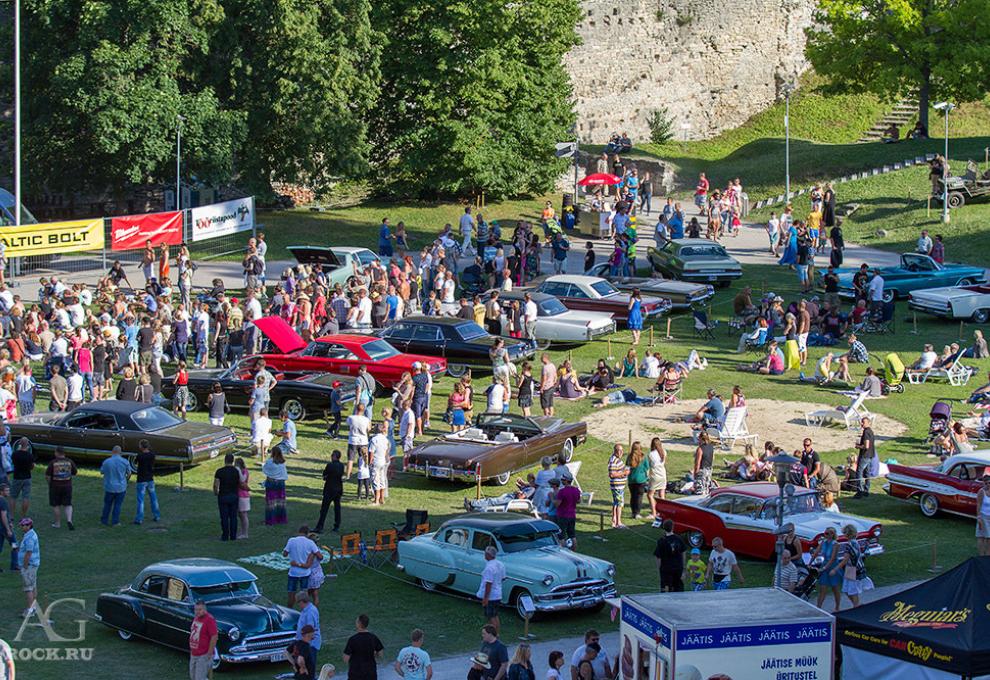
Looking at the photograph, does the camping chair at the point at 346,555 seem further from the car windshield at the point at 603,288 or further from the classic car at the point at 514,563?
the car windshield at the point at 603,288

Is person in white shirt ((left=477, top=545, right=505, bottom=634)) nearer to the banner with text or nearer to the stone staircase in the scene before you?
the banner with text

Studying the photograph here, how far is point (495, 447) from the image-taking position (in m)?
26.1

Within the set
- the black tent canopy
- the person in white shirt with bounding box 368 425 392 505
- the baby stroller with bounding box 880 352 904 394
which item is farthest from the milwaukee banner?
the black tent canopy

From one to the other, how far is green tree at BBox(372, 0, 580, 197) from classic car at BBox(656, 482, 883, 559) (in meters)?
29.3

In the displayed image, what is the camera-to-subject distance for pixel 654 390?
105 ft

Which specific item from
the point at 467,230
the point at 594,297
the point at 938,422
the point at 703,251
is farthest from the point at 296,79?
the point at 938,422

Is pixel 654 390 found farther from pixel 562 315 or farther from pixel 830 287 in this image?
pixel 830 287

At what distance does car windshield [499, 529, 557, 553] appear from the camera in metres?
20.4

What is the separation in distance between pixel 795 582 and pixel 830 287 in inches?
787

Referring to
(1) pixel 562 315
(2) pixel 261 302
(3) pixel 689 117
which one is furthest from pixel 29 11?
(3) pixel 689 117

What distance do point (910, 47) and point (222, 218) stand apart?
2865cm

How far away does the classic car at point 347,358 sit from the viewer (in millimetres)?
31719

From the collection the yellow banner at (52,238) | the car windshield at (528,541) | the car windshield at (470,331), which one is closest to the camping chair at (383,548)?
the car windshield at (528,541)

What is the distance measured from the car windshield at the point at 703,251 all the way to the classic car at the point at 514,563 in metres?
21.8
